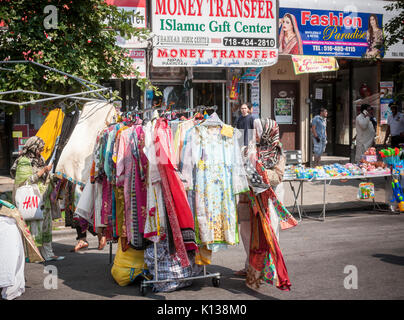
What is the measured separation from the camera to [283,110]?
53.2ft

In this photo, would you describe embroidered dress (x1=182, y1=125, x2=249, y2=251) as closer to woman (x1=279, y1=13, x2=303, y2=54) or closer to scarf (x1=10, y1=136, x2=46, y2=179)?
scarf (x1=10, y1=136, x2=46, y2=179)

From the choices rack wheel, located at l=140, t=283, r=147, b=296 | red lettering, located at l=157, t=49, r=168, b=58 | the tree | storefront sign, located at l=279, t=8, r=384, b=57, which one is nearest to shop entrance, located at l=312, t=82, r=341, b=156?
storefront sign, located at l=279, t=8, r=384, b=57

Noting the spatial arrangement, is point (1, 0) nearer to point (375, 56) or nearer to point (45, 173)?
point (45, 173)

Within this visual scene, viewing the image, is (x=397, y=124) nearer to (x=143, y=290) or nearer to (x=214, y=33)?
(x=214, y=33)

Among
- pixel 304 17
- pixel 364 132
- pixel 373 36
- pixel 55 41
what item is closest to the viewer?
pixel 55 41

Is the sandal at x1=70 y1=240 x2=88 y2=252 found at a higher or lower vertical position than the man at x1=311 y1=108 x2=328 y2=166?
lower

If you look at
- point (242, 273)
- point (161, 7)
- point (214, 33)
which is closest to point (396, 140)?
point (214, 33)

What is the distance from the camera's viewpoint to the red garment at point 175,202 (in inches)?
219

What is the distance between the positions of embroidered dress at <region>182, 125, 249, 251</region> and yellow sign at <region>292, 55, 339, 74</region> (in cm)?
949

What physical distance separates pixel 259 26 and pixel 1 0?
24.2 ft

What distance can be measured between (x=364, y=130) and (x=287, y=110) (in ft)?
8.68

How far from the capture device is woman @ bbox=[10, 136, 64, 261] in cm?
729

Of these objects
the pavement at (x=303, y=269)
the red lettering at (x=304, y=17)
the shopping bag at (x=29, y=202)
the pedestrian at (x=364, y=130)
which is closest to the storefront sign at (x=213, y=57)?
the red lettering at (x=304, y=17)

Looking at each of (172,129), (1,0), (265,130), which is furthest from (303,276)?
(1,0)
